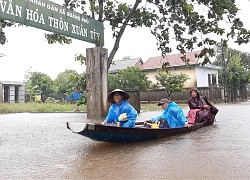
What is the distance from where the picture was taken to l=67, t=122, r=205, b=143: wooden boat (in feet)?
20.7

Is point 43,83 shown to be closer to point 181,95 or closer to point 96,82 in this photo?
point 181,95

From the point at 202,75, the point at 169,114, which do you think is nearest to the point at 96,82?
the point at 169,114

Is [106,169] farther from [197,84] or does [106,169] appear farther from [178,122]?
[197,84]

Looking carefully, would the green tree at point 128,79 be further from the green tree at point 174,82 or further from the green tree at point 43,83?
the green tree at point 43,83

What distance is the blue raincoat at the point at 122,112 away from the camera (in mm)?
7297

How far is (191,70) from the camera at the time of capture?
36.0 meters

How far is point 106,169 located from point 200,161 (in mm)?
1547

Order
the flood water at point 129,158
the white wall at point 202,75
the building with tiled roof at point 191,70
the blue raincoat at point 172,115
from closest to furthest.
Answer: the flood water at point 129,158 < the blue raincoat at point 172,115 < the building with tiled roof at point 191,70 < the white wall at point 202,75

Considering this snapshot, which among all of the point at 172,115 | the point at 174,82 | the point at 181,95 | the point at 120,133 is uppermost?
the point at 174,82

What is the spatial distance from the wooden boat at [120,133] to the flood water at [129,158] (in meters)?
0.17

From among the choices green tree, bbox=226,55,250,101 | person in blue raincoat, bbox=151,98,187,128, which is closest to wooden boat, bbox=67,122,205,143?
person in blue raincoat, bbox=151,98,187,128

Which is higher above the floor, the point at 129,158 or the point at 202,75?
the point at 202,75

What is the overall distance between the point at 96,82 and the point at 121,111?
475cm

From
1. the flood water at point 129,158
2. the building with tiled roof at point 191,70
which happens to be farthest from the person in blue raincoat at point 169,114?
the building with tiled roof at point 191,70
